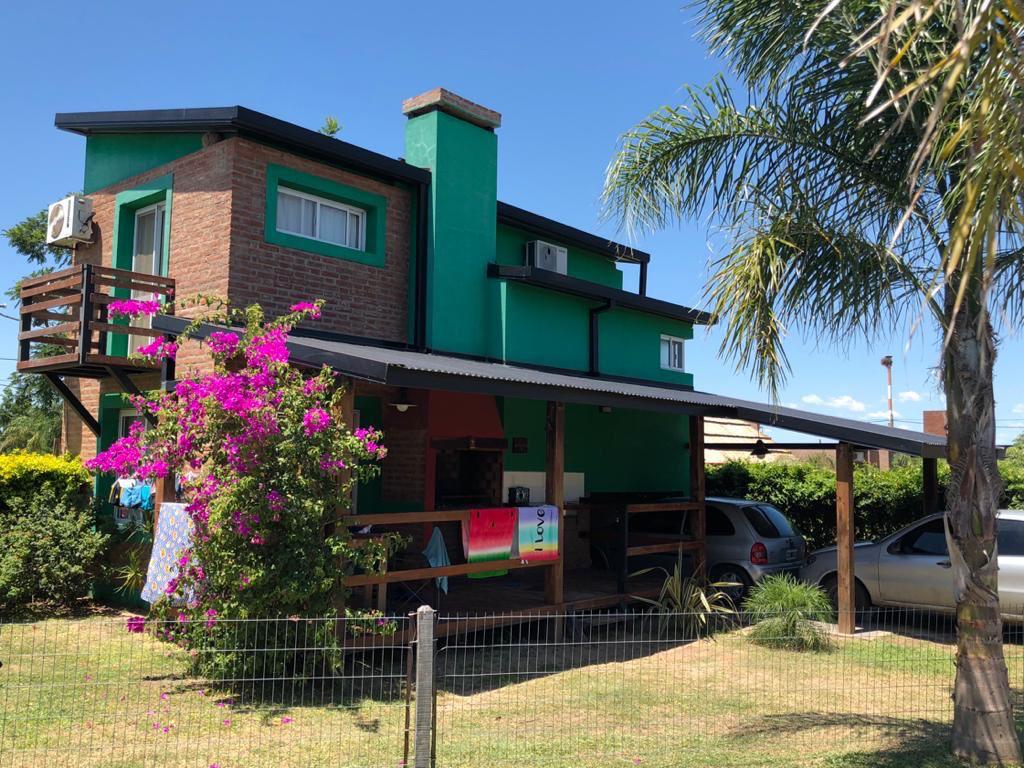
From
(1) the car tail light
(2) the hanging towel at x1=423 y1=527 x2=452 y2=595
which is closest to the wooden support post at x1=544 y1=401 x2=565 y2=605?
(2) the hanging towel at x1=423 y1=527 x2=452 y2=595

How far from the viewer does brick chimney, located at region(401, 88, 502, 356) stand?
13164 mm

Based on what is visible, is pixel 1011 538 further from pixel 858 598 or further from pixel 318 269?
pixel 318 269

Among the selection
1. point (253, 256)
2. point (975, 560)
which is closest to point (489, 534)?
point (253, 256)

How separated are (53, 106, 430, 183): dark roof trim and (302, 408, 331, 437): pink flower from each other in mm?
4978

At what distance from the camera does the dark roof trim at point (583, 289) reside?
13.8 metres

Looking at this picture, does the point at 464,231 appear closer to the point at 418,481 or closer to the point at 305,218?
the point at 305,218

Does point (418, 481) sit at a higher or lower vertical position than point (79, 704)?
higher

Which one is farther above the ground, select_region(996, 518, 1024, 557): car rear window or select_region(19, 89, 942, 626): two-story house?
select_region(19, 89, 942, 626): two-story house

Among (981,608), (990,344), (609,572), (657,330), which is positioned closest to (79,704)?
(981,608)

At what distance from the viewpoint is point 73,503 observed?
38.9 ft

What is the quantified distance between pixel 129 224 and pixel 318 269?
332cm

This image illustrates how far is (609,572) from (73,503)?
7905mm

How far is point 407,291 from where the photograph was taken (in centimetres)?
1309

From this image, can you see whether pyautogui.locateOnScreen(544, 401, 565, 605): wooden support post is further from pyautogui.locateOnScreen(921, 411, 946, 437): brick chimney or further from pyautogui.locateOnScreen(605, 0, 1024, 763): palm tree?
pyautogui.locateOnScreen(921, 411, 946, 437): brick chimney
